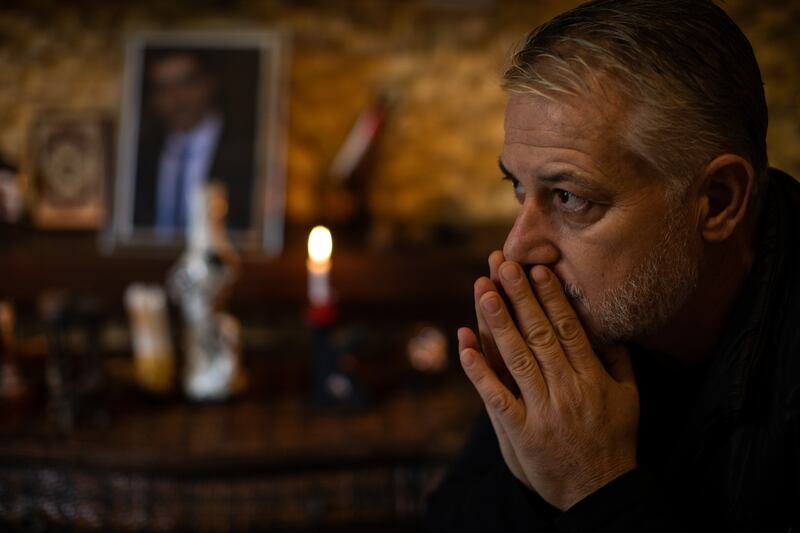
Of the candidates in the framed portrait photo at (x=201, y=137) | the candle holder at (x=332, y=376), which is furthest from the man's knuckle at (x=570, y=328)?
the framed portrait photo at (x=201, y=137)

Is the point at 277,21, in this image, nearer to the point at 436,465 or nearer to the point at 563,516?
the point at 436,465

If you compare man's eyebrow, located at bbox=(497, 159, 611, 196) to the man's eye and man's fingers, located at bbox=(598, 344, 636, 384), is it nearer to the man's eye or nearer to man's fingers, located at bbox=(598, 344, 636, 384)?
the man's eye

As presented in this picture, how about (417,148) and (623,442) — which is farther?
(417,148)

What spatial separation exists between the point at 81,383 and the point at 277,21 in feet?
3.24

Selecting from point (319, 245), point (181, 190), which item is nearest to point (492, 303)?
point (319, 245)

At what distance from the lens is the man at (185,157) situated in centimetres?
191

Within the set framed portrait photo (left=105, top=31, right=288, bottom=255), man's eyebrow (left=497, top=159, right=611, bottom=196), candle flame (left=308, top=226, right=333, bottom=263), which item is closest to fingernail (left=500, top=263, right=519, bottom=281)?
man's eyebrow (left=497, top=159, right=611, bottom=196)

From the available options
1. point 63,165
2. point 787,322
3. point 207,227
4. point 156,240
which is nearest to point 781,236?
point 787,322

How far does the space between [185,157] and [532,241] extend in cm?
124

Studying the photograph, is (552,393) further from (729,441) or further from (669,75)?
(669,75)

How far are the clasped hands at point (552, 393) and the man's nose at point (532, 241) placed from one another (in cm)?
2

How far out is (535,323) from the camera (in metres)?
0.88

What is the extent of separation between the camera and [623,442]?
0.87m

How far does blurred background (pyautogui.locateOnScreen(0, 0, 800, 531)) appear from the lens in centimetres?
156
